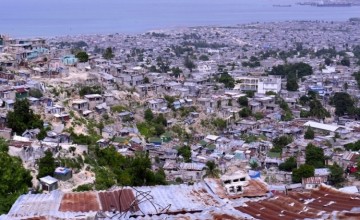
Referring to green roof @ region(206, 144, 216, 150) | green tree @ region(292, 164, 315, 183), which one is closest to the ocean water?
green roof @ region(206, 144, 216, 150)

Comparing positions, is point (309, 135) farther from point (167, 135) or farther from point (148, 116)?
point (148, 116)

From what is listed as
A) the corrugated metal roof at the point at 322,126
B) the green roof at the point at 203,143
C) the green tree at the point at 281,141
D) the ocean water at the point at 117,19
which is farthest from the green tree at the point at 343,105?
the ocean water at the point at 117,19

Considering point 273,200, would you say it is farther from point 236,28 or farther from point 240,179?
point 236,28

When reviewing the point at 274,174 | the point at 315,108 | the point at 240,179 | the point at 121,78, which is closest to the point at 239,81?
the point at 315,108

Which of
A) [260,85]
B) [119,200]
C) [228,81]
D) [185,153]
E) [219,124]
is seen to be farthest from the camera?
[228,81]

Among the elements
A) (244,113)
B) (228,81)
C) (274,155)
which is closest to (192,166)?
(274,155)

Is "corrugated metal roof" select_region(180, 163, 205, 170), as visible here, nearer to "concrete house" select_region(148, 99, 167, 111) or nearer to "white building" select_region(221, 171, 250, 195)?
"concrete house" select_region(148, 99, 167, 111)
